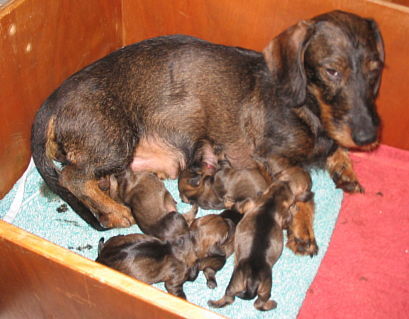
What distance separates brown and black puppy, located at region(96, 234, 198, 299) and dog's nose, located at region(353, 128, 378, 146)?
1.10 metres

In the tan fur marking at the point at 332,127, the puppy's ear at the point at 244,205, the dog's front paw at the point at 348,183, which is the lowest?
the dog's front paw at the point at 348,183

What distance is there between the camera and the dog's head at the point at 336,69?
2451 mm

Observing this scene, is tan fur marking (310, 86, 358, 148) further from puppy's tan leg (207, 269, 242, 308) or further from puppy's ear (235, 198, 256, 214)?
puppy's tan leg (207, 269, 242, 308)

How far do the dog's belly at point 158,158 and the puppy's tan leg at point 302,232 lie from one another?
810mm

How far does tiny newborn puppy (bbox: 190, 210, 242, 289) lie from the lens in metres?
2.67

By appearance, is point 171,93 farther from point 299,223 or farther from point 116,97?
point 299,223

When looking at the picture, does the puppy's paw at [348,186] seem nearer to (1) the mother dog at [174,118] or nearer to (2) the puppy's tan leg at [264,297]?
(1) the mother dog at [174,118]

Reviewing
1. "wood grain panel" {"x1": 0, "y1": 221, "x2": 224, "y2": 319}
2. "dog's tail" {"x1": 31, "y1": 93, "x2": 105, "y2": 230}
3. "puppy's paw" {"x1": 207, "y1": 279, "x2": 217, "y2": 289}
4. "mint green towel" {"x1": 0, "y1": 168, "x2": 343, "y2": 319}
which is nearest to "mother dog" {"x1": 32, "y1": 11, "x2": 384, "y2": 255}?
"dog's tail" {"x1": 31, "y1": 93, "x2": 105, "y2": 230}

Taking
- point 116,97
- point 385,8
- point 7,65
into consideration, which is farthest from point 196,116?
point 385,8

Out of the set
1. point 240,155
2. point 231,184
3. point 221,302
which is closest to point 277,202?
point 231,184

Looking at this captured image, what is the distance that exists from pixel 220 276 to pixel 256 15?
1750 mm

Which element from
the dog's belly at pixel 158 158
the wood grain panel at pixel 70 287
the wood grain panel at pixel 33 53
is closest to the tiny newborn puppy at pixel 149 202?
the dog's belly at pixel 158 158

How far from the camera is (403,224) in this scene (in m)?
3.20

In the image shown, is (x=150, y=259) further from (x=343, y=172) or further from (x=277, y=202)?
(x=343, y=172)
